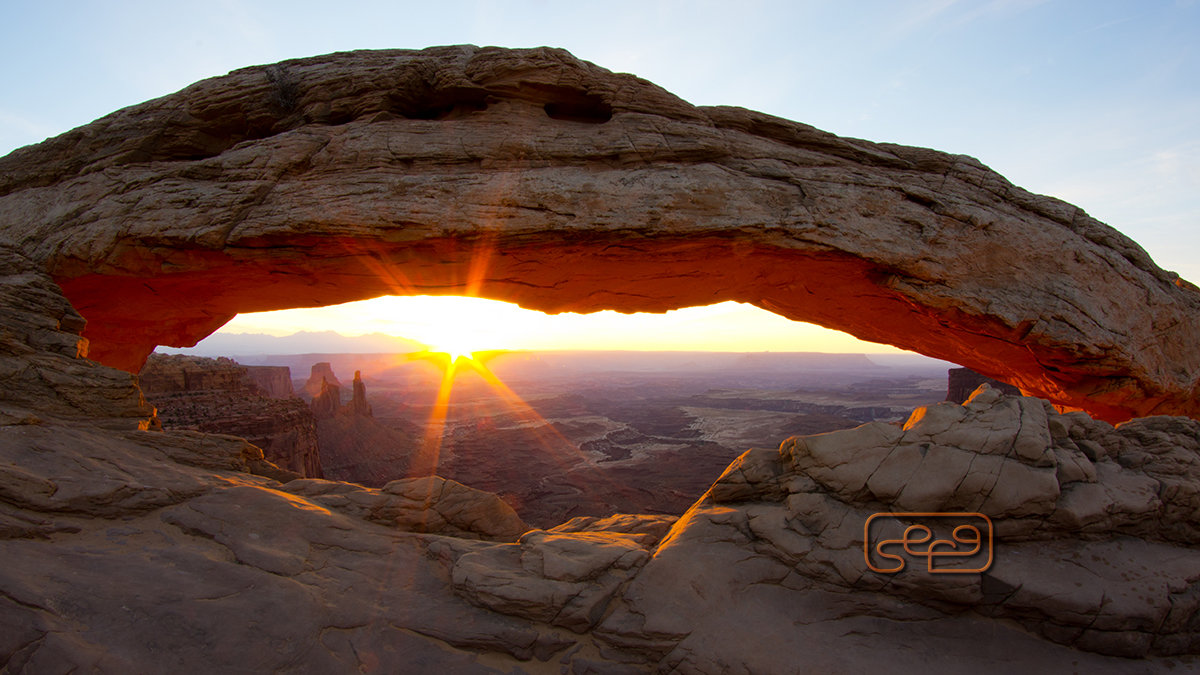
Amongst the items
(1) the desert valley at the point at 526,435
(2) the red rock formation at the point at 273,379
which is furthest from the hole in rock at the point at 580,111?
(2) the red rock formation at the point at 273,379

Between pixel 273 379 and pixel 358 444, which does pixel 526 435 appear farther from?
pixel 273 379

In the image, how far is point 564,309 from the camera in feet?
38.1

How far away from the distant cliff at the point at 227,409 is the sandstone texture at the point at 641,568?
1463cm

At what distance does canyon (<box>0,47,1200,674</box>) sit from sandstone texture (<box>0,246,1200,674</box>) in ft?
0.13

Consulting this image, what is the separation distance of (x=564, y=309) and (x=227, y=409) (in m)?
18.4

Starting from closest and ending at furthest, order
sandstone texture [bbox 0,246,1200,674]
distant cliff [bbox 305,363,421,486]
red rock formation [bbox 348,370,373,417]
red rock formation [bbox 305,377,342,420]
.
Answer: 1. sandstone texture [bbox 0,246,1200,674]
2. distant cliff [bbox 305,363,421,486]
3. red rock formation [bbox 305,377,342,420]
4. red rock formation [bbox 348,370,373,417]

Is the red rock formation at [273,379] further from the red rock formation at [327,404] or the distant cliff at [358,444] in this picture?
the distant cliff at [358,444]

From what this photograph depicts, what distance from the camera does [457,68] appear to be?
30.9 feet

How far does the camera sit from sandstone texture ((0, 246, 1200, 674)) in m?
4.86

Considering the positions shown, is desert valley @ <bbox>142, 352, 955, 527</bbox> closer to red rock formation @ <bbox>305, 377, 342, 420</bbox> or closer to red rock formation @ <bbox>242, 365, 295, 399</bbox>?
red rock formation @ <bbox>305, 377, 342, 420</bbox>

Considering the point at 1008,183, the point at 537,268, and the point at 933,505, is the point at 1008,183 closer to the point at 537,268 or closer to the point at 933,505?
the point at 933,505

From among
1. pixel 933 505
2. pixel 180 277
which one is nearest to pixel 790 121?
pixel 933 505

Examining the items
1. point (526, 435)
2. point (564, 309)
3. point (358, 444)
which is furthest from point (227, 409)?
point (526, 435)

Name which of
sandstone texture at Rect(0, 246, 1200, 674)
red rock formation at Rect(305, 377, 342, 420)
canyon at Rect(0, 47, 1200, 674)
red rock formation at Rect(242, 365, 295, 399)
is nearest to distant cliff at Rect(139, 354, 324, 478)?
canyon at Rect(0, 47, 1200, 674)
